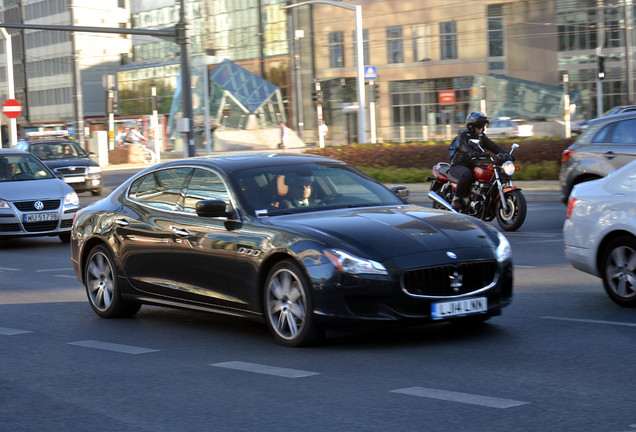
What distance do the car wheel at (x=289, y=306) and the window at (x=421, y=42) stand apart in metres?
65.5

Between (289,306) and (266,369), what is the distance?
824 millimetres

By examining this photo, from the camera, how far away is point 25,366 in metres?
7.94

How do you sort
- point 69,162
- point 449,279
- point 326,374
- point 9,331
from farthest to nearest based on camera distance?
point 69,162, point 9,331, point 449,279, point 326,374

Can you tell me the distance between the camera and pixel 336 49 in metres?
77.1

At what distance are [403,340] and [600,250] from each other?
2.47 meters

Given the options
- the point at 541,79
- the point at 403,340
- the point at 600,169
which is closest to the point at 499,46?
the point at 541,79

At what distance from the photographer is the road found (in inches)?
231

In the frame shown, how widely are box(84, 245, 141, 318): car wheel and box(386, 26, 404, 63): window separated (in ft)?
212

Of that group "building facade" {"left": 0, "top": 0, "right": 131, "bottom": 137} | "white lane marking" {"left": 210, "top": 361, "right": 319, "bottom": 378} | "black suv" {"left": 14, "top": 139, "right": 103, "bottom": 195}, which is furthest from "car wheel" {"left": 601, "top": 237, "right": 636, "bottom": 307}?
"building facade" {"left": 0, "top": 0, "right": 131, "bottom": 137}

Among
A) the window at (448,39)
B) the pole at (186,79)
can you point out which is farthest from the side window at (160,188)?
the window at (448,39)

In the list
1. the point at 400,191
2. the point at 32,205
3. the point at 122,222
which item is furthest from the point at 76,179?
the point at 400,191

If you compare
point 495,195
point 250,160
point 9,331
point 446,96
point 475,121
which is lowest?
point 9,331

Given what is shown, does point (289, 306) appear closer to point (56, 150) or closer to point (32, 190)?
point (32, 190)

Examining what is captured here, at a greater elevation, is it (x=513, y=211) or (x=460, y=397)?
(x=513, y=211)
